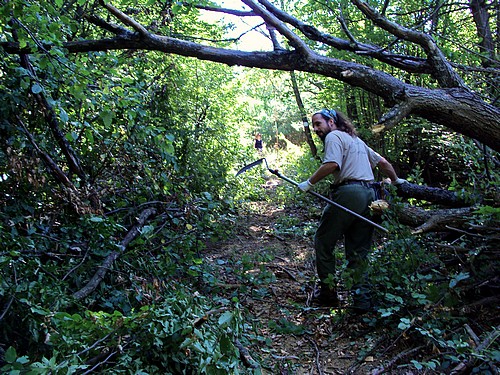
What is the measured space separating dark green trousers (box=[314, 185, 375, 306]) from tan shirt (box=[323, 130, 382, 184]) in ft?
0.44

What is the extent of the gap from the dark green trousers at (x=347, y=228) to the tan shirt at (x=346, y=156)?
134mm

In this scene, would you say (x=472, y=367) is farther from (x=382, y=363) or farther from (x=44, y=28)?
(x=44, y=28)

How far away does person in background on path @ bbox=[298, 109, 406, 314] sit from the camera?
4492 mm

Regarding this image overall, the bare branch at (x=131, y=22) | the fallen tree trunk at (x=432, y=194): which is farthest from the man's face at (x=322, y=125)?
the bare branch at (x=131, y=22)

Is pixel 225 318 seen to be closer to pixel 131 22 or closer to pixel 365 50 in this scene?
pixel 131 22

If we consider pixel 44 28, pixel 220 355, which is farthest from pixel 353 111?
pixel 220 355

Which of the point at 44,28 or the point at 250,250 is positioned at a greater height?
the point at 44,28

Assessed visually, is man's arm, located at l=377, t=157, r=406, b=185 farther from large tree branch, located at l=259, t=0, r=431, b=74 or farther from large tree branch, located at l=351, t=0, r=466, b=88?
large tree branch, located at l=351, t=0, r=466, b=88

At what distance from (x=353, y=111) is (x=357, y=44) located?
18.5ft

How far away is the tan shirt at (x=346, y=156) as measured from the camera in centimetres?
448

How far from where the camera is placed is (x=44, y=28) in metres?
3.37

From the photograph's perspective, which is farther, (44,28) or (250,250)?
(250,250)

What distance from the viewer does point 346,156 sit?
456 cm

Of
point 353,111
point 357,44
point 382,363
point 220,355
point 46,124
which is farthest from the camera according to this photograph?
point 353,111
